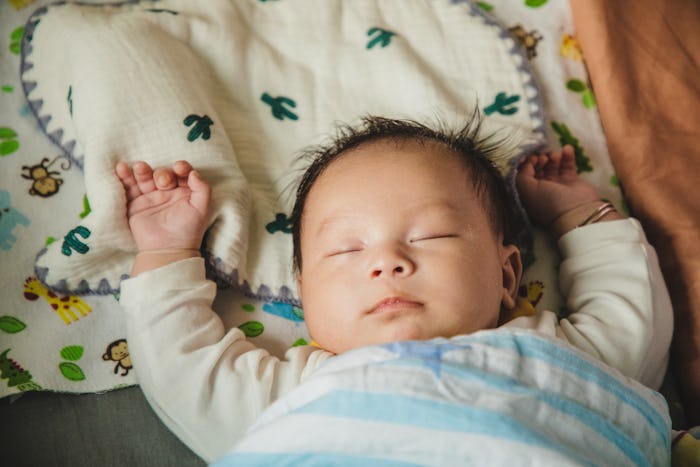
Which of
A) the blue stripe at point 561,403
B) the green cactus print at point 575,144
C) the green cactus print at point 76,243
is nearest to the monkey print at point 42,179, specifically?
the green cactus print at point 76,243

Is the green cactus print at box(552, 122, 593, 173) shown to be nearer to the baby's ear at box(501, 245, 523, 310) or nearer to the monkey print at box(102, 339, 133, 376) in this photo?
the baby's ear at box(501, 245, 523, 310)

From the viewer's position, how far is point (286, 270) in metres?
1.28

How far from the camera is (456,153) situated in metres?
1.20

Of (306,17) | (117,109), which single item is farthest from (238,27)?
(117,109)

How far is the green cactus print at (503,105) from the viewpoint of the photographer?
1.44 m

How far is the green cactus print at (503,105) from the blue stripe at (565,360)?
2.01 ft

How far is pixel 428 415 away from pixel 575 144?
83 centimetres

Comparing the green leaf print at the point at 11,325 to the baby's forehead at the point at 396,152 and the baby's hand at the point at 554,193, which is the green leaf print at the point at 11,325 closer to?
the baby's forehead at the point at 396,152

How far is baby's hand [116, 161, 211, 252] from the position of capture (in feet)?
3.92

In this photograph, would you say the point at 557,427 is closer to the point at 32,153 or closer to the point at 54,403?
the point at 54,403

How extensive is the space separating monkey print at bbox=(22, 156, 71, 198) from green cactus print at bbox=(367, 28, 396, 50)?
0.68m

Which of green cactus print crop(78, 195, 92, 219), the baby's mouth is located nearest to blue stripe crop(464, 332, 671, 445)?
the baby's mouth

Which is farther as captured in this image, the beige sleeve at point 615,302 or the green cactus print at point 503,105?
the green cactus print at point 503,105

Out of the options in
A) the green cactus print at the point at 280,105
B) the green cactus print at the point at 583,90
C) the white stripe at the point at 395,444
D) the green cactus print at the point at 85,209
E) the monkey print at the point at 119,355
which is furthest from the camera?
the green cactus print at the point at 583,90
